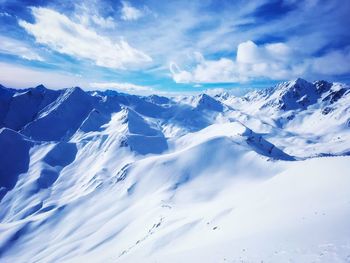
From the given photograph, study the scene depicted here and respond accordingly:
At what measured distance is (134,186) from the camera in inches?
5655

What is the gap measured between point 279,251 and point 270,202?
24003 millimetres

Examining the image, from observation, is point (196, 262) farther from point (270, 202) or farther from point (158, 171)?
point (158, 171)

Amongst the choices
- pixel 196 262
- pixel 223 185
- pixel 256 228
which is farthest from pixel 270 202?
pixel 223 185

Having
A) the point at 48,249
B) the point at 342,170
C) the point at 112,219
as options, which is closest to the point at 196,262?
the point at 342,170

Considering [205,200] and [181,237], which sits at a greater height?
[181,237]

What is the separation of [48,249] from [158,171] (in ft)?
180

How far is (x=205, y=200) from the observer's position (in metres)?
93.9

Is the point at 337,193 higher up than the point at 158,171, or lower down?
higher up

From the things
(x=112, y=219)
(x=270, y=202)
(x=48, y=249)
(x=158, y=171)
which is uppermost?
(x=270, y=202)

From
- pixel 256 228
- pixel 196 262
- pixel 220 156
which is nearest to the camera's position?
pixel 196 262

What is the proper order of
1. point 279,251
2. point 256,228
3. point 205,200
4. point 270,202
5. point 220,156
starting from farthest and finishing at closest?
1. point 220,156
2. point 205,200
3. point 270,202
4. point 256,228
5. point 279,251

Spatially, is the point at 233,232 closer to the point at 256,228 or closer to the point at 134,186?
the point at 256,228

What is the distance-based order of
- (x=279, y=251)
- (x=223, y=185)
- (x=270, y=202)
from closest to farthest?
(x=279, y=251) < (x=270, y=202) < (x=223, y=185)

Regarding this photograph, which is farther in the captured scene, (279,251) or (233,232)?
(233,232)
